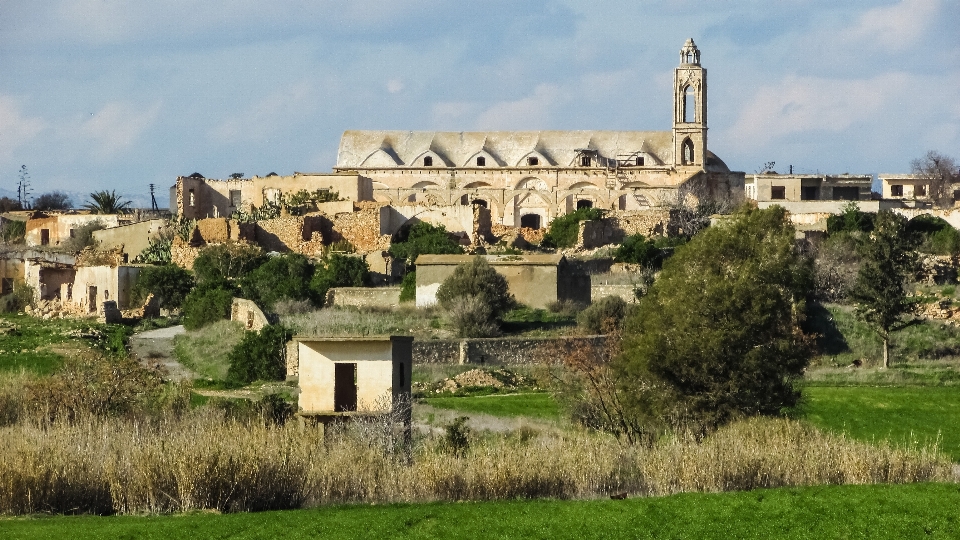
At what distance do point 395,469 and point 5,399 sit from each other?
7.64 m

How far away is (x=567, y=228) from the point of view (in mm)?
49688

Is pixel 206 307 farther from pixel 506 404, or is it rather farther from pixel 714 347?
pixel 714 347

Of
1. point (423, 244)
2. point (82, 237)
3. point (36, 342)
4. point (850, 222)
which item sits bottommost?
point (36, 342)

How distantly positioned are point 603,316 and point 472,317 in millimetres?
2546

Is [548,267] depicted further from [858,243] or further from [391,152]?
[391,152]

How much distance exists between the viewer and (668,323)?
27906 millimetres

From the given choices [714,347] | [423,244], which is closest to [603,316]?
[714,347]

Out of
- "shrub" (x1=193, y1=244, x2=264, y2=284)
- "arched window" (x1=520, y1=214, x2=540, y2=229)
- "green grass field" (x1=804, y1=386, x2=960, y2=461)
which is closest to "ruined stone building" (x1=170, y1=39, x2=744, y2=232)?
"arched window" (x1=520, y1=214, x2=540, y2=229)

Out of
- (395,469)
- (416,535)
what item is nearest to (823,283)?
(395,469)

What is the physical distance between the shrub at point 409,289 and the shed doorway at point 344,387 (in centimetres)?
1381

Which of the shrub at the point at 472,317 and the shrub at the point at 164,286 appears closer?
the shrub at the point at 472,317

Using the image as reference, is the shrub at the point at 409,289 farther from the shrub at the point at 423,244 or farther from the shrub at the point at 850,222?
the shrub at the point at 850,222

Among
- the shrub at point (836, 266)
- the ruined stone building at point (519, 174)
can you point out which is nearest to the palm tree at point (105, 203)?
the ruined stone building at point (519, 174)

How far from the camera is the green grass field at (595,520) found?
20.2 m
